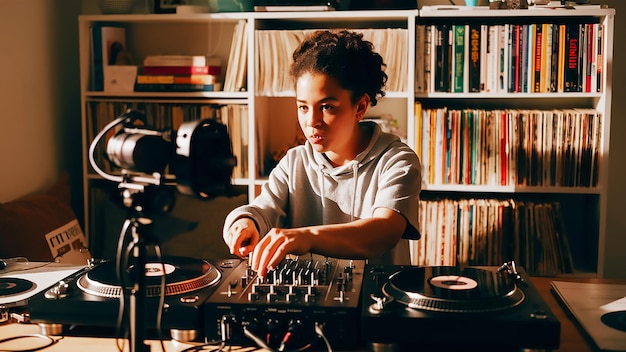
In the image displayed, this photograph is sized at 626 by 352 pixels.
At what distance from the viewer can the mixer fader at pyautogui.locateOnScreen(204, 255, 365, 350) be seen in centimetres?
121

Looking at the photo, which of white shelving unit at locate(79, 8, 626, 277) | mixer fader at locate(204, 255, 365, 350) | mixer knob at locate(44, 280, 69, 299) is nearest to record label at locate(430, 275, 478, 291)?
mixer fader at locate(204, 255, 365, 350)

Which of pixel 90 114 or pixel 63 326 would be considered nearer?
pixel 63 326

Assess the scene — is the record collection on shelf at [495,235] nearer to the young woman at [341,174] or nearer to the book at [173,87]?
the young woman at [341,174]

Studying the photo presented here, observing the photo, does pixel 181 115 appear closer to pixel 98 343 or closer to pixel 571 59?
pixel 571 59

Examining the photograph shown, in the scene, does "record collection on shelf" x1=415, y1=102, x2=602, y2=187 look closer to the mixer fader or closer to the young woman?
the young woman

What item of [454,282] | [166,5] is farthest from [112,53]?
[454,282]

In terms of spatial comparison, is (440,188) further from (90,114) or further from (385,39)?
(90,114)

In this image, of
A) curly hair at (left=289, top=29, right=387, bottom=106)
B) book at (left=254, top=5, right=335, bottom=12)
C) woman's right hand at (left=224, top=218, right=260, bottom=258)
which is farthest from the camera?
book at (left=254, top=5, right=335, bottom=12)

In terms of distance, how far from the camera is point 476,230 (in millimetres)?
2818

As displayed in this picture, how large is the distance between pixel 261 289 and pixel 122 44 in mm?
2144

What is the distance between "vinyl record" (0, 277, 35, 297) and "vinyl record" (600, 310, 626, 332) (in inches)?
44.2

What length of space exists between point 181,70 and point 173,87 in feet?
0.25

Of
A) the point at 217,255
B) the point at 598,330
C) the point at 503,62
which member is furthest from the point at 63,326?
the point at 503,62

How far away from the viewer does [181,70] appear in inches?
116
